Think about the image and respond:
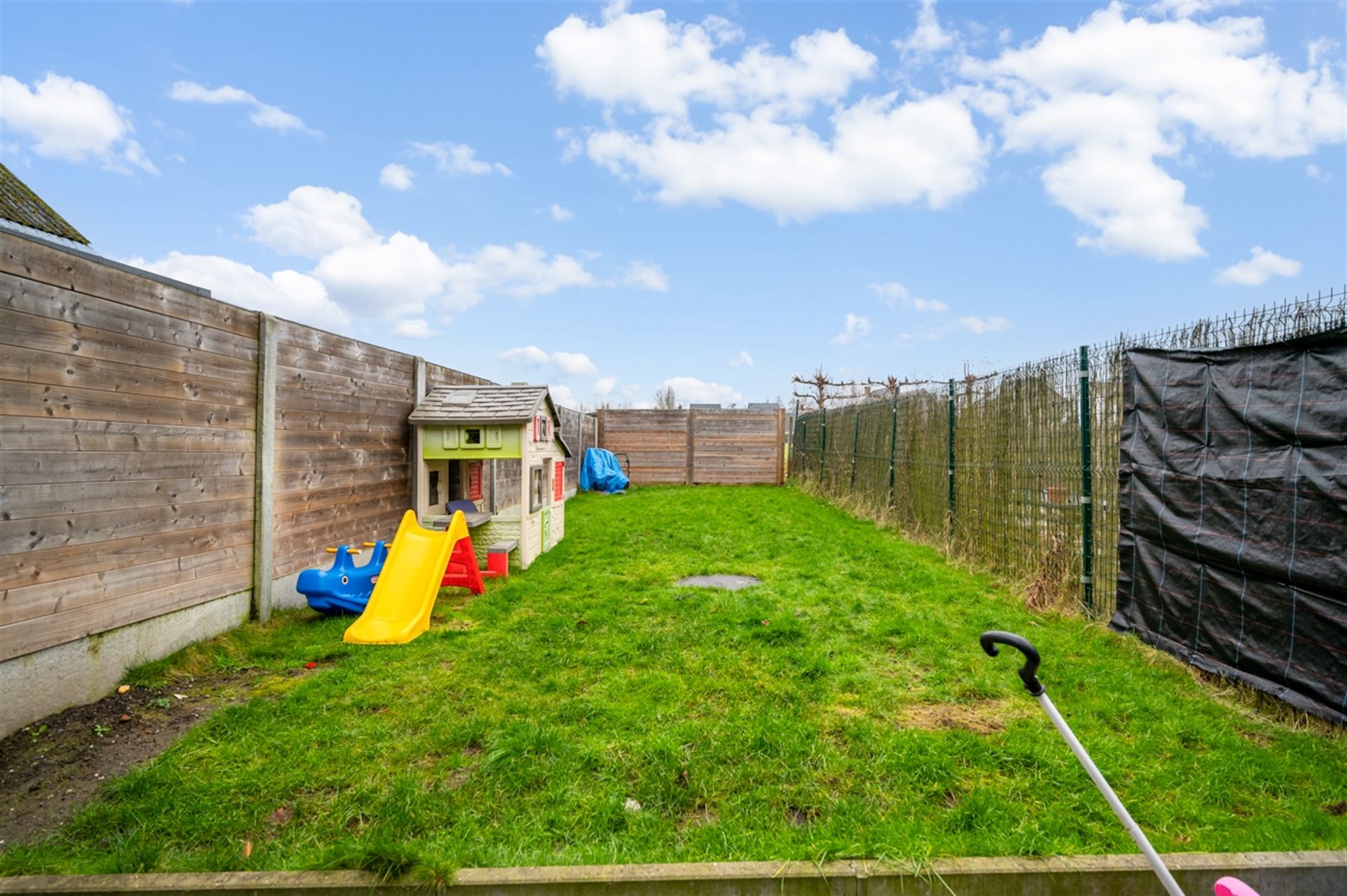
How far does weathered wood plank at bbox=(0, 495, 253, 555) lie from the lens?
10.3 ft

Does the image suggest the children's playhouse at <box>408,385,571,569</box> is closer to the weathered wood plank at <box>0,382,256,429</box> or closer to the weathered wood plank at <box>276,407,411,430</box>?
the weathered wood plank at <box>276,407,411,430</box>

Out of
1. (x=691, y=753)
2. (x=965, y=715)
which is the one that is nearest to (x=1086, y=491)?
(x=965, y=715)

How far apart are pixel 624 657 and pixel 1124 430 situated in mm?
3826

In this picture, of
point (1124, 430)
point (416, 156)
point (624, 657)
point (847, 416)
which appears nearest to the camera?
point (624, 657)

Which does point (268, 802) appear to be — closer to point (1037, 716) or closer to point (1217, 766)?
point (1037, 716)

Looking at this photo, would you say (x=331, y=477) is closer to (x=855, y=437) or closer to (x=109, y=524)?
(x=109, y=524)

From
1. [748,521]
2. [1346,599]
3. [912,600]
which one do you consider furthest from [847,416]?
[1346,599]

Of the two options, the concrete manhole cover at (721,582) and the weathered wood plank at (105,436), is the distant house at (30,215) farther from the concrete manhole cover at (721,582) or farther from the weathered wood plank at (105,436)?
the concrete manhole cover at (721,582)

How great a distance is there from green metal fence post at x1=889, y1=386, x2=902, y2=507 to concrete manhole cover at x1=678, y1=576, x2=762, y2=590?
13.8 ft

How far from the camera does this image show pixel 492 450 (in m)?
6.84

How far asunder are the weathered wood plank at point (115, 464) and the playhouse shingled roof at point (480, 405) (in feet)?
7.30

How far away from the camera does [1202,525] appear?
4016 mm

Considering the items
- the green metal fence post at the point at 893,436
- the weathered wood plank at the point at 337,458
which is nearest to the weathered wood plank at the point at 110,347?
the weathered wood plank at the point at 337,458

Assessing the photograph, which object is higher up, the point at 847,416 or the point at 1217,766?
the point at 847,416
